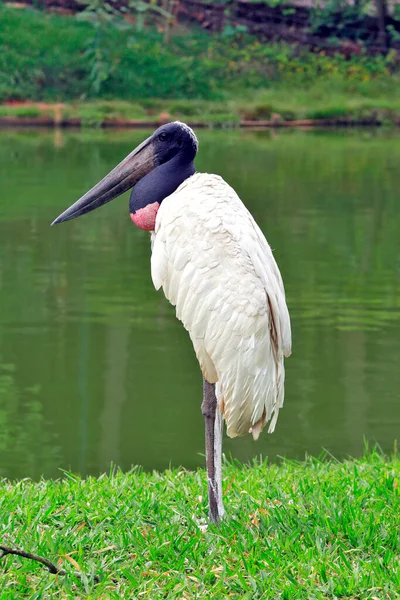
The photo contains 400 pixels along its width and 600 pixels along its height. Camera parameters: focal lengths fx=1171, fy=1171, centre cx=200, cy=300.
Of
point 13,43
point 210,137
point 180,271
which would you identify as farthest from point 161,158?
point 13,43

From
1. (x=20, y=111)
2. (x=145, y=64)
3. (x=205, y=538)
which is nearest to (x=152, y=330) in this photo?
(x=205, y=538)

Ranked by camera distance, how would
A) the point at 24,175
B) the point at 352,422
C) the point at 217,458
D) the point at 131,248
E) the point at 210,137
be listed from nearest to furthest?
the point at 217,458 → the point at 352,422 → the point at 131,248 → the point at 24,175 → the point at 210,137

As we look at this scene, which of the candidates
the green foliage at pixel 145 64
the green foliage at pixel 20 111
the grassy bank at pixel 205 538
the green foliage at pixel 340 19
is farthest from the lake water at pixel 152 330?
the green foliage at pixel 340 19

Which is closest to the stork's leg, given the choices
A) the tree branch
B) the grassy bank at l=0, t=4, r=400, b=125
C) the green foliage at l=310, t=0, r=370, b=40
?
the tree branch

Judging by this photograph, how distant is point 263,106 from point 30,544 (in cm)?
2452

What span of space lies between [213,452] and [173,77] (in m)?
25.9

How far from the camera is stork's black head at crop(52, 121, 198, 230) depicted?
13.3 feet

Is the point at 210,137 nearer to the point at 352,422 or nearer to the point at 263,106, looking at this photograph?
the point at 263,106

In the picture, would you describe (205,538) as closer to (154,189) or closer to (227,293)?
(227,293)

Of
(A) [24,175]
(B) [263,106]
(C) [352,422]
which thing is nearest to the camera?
(C) [352,422]

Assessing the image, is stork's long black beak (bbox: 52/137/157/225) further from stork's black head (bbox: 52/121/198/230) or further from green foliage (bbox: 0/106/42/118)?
green foliage (bbox: 0/106/42/118)

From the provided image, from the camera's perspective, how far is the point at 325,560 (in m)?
3.71

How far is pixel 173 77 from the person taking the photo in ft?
96.0

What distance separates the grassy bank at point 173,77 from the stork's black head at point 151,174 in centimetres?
2285
